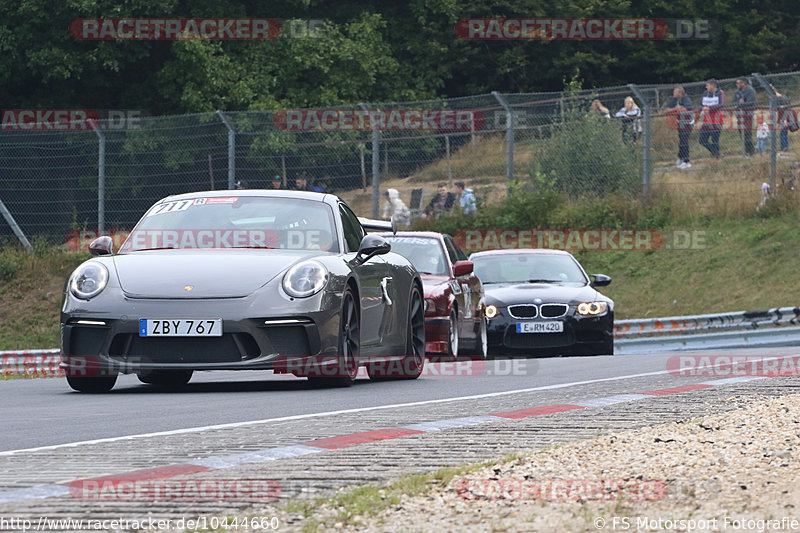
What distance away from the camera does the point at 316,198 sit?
11.2m

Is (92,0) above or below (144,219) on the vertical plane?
above

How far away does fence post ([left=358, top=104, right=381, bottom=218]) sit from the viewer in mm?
27172

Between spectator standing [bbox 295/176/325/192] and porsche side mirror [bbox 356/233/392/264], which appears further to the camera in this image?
spectator standing [bbox 295/176/325/192]

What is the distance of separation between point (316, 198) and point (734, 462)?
6.08 meters

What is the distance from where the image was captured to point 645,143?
89.1 ft

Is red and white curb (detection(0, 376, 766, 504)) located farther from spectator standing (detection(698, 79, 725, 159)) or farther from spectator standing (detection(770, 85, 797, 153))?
spectator standing (detection(698, 79, 725, 159))

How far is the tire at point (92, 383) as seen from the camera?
400 inches

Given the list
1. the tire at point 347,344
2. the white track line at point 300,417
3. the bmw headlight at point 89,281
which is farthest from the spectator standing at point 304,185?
the bmw headlight at point 89,281

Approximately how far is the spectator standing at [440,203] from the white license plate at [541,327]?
36.9 feet

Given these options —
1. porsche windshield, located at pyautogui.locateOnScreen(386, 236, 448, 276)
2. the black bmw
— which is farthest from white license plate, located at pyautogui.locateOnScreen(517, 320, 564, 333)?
porsche windshield, located at pyautogui.locateOnScreen(386, 236, 448, 276)

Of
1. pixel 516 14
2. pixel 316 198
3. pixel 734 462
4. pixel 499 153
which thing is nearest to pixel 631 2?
pixel 516 14

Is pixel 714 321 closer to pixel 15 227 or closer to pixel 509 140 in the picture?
pixel 509 140

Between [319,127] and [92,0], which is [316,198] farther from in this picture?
[92,0]

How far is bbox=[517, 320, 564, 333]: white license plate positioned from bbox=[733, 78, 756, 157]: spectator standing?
976cm
